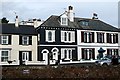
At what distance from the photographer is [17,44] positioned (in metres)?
47.5

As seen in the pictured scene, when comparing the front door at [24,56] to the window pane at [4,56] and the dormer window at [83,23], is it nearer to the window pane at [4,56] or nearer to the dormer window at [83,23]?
the window pane at [4,56]

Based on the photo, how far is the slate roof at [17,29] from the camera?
47.6 m

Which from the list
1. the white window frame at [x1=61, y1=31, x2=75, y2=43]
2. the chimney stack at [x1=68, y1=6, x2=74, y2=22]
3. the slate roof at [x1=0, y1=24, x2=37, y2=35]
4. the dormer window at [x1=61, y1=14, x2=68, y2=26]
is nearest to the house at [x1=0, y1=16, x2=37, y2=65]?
the slate roof at [x1=0, y1=24, x2=37, y2=35]

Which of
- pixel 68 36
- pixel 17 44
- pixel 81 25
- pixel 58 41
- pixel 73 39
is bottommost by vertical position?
pixel 17 44

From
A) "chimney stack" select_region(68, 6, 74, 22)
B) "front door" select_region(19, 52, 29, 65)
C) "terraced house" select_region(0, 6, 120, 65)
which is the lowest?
"front door" select_region(19, 52, 29, 65)

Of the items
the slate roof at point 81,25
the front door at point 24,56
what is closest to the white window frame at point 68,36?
the slate roof at point 81,25

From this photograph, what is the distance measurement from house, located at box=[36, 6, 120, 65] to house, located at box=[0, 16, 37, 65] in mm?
1296

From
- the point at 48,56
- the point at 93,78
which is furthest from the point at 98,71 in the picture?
the point at 48,56

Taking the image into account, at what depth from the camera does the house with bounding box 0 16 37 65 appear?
4666 cm

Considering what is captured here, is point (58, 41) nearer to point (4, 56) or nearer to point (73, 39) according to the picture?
point (73, 39)

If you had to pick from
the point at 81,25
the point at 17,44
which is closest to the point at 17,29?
the point at 17,44

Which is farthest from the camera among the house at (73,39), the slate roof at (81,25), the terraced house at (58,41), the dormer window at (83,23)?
the dormer window at (83,23)

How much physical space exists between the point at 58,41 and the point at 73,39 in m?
2.94

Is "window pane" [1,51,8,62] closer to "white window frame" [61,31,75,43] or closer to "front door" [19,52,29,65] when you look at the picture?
"front door" [19,52,29,65]
